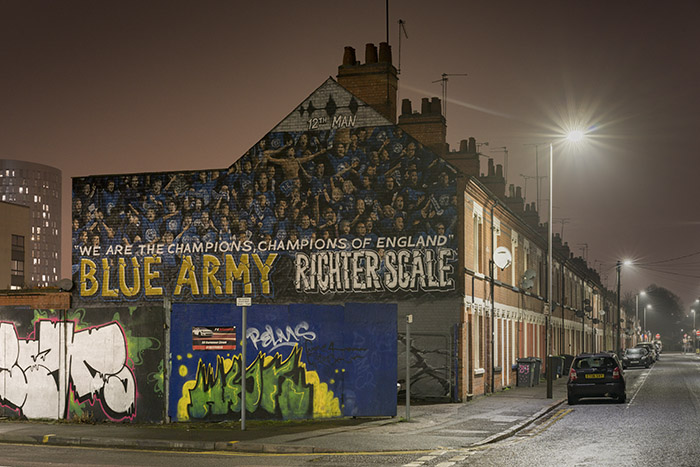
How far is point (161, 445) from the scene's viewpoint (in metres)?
17.3

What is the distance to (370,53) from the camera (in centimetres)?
3272

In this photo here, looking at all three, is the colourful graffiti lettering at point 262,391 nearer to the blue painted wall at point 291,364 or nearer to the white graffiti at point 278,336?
the blue painted wall at point 291,364

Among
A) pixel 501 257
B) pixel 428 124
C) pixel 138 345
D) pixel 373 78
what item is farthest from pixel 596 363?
pixel 138 345

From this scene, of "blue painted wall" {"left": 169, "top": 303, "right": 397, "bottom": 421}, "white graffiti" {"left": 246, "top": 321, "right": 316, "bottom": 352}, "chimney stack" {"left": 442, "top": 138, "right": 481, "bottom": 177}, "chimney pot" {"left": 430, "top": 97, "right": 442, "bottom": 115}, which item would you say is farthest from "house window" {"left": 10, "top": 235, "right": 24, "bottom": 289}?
"white graffiti" {"left": 246, "top": 321, "right": 316, "bottom": 352}

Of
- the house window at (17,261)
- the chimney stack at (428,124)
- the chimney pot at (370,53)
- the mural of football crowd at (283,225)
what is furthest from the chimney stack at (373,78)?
the house window at (17,261)

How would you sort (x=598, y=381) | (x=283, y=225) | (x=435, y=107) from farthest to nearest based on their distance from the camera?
(x=435, y=107), (x=283, y=225), (x=598, y=381)

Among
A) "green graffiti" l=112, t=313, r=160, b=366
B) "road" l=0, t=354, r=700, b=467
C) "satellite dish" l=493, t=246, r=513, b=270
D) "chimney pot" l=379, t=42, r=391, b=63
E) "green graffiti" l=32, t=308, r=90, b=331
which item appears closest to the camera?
"road" l=0, t=354, r=700, b=467

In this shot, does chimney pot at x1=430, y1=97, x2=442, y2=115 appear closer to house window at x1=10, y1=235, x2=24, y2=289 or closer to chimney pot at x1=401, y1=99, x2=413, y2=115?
chimney pot at x1=401, y1=99, x2=413, y2=115

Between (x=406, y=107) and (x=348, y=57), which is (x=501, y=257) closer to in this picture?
(x=406, y=107)

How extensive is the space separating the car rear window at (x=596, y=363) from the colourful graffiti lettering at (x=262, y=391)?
11.2 metres

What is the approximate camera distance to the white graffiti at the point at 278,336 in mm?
21281

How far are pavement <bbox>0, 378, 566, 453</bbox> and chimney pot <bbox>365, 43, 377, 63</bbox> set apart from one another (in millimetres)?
13621

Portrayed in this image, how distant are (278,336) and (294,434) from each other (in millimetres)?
3270

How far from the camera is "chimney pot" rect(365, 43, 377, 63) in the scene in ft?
107
